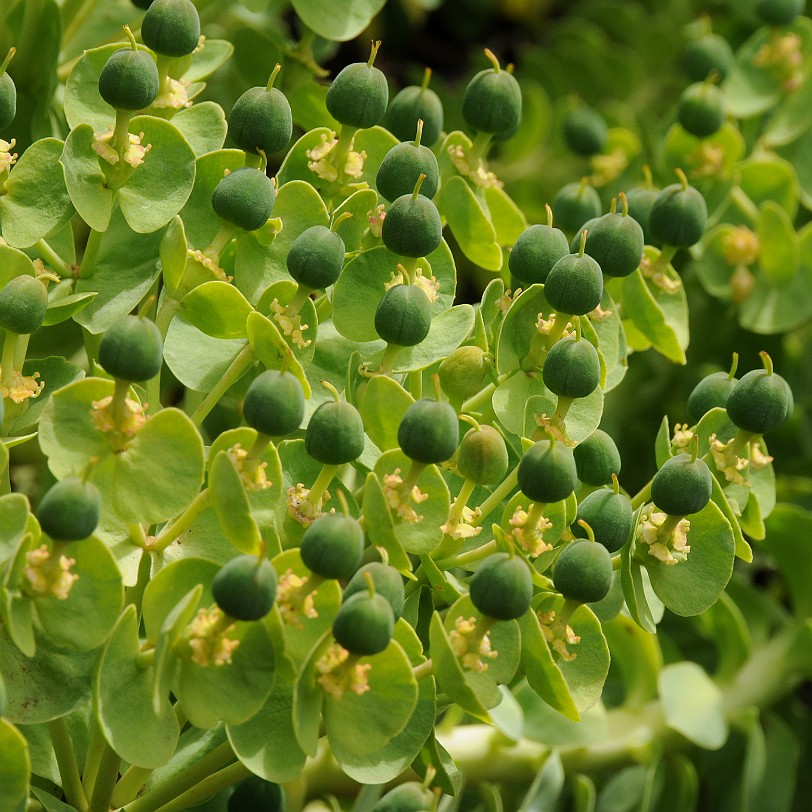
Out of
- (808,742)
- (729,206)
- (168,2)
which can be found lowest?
(808,742)

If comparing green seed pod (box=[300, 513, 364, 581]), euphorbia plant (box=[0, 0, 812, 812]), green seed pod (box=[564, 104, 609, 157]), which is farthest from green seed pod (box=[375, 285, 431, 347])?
green seed pod (box=[564, 104, 609, 157])

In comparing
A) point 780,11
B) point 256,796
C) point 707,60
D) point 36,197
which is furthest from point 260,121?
point 780,11

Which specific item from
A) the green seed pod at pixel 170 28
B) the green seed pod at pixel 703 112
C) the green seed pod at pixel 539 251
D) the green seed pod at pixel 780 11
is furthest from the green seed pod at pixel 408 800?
the green seed pod at pixel 780 11

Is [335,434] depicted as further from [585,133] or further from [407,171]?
[585,133]

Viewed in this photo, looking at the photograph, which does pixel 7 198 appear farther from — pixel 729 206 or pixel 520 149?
Answer: pixel 520 149

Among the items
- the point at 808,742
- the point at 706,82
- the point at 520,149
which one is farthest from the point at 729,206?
the point at 808,742

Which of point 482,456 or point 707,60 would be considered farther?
point 707,60
